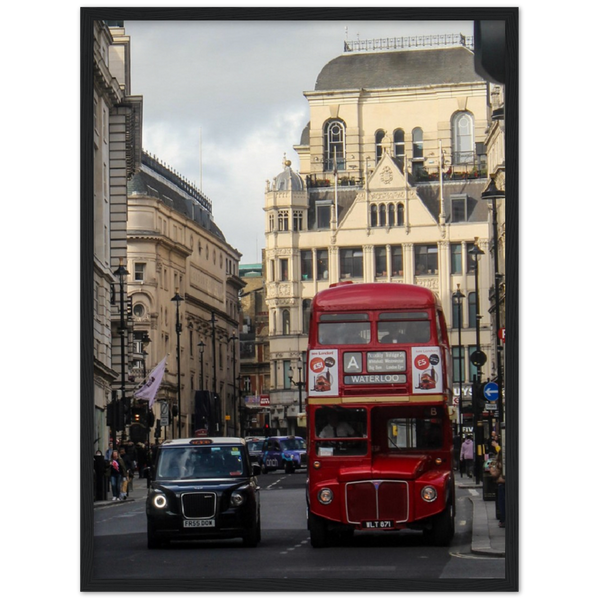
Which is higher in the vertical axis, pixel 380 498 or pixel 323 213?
pixel 323 213

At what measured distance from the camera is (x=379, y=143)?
403 feet

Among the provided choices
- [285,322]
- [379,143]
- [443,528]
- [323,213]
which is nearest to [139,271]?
[285,322]

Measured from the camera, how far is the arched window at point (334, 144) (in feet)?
403

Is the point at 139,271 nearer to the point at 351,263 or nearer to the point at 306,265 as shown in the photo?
the point at 351,263

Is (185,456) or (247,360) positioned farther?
(247,360)

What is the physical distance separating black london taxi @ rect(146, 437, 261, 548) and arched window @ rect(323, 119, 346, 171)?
316 feet

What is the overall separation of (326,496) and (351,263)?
9026 cm

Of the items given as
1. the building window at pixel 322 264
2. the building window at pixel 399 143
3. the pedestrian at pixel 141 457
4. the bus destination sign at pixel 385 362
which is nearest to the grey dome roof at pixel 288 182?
the building window at pixel 322 264

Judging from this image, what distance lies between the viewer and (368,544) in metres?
27.4

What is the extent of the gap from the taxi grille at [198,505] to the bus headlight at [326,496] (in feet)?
5.87

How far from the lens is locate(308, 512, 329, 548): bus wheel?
26.2 meters
